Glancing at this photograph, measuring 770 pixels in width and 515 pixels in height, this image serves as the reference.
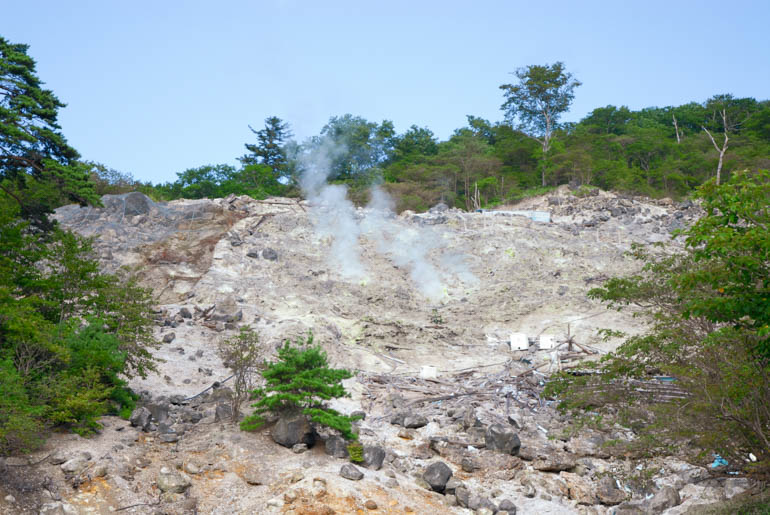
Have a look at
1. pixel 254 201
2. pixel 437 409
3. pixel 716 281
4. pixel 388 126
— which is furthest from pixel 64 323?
pixel 388 126

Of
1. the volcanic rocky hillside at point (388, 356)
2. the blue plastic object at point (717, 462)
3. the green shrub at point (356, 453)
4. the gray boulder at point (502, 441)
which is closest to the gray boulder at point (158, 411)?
the volcanic rocky hillside at point (388, 356)

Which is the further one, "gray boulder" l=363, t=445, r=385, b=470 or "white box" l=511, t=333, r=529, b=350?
"white box" l=511, t=333, r=529, b=350

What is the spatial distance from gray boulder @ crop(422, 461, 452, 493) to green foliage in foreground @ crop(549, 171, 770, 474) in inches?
108

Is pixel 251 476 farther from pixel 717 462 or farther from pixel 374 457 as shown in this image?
pixel 717 462

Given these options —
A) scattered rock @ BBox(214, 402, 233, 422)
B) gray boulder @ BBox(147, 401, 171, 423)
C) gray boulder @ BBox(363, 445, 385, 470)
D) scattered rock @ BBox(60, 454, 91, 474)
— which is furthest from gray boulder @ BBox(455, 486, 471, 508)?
gray boulder @ BBox(147, 401, 171, 423)

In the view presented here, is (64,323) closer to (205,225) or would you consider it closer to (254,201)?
(205,225)

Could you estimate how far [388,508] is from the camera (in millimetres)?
8227

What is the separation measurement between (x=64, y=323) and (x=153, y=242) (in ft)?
46.4

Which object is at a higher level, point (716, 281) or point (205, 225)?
point (205, 225)

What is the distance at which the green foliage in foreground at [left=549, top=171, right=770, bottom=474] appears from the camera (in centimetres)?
608

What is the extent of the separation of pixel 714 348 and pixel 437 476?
175 inches

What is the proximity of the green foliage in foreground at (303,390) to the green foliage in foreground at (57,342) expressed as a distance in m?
2.67

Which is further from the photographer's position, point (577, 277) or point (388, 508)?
point (577, 277)

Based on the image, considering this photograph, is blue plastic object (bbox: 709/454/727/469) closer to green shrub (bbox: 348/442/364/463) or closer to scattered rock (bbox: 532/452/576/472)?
scattered rock (bbox: 532/452/576/472)
